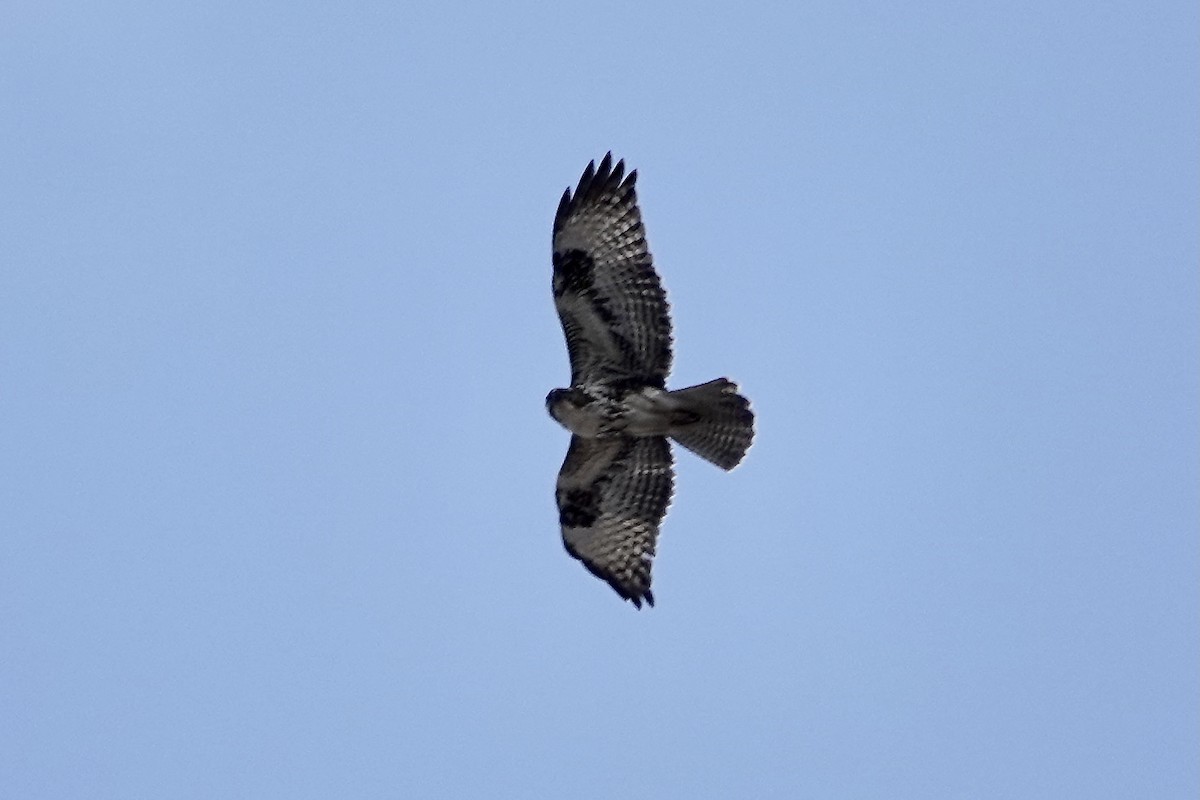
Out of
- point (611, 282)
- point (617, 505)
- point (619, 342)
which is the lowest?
point (617, 505)

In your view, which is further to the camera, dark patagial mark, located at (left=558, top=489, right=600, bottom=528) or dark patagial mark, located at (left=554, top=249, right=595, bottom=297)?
dark patagial mark, located at (left=558, top=489, right=600, bottom=528)

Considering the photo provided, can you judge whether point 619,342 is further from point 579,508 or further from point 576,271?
point 579,508

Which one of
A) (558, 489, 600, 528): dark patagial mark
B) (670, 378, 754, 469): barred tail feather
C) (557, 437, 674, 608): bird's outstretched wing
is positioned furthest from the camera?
(558, 489, 600, 528): dark patagial mark

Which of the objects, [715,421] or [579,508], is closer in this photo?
[715,421]

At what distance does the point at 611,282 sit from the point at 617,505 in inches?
67.7

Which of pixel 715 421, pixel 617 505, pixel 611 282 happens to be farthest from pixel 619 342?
pixel 617 505

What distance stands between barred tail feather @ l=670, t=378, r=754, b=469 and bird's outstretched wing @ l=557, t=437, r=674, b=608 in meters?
0.45

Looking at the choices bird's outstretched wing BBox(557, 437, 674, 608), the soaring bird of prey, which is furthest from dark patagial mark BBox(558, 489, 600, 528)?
the soaring bird of prey

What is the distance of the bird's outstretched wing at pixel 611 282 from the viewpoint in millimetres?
12859

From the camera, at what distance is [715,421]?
13.0m

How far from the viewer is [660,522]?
1367 centimetres

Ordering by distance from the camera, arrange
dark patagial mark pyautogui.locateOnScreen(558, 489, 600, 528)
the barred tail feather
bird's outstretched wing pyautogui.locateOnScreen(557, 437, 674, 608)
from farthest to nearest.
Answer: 1. dark patagial mark pyautogui.locateOnScreen(558, 489, 600, 528)
2. bird's outstretched wing pyautogui.locateOnScreen(557, 437, 674, 608)
3. the barred tail feather

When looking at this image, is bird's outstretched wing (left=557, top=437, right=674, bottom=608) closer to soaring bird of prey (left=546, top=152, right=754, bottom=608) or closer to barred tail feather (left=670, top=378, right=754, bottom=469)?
soaring bird of prey (left=546, top=152, right=754, bottom=608)

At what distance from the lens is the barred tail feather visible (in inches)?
505
